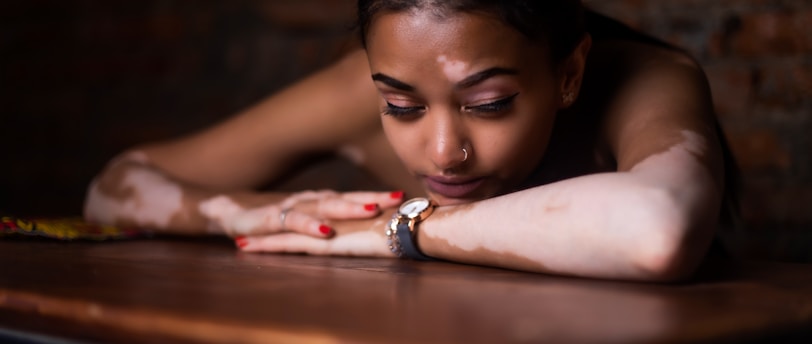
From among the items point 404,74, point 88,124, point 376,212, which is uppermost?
point 88,124

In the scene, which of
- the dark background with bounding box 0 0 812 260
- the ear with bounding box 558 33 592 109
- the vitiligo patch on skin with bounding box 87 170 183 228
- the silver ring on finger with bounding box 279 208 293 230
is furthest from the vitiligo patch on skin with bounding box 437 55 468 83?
the dark background with bounding box 0 0 812 260

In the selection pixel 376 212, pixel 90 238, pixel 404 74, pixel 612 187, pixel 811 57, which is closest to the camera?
pixel 612 187

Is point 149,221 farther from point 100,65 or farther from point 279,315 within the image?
point 100,65

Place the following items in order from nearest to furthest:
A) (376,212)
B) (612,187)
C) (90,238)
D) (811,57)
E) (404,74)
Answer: (612,187) → (404,74) → (376,212) → (90,238) → (811,57)

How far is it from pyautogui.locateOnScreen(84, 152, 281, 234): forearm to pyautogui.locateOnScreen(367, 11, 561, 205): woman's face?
16.9 inches

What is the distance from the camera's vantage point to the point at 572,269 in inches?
46.5

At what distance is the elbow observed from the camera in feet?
3.62

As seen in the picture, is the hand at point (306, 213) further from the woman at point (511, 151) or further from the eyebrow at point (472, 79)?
the eyebrow at point (472, 79)

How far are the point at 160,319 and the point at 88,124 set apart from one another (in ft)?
10.1

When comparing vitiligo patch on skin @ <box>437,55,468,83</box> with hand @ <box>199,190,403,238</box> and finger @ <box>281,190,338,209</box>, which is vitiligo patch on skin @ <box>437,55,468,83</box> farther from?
finger @ <box>281,190,338,209</box>

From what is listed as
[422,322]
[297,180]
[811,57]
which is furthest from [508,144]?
[297,180]

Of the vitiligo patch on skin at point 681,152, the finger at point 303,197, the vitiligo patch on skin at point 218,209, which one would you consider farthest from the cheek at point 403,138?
the vitiligo patch on skin at point 218,209

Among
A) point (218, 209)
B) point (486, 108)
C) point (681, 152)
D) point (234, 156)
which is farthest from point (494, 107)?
point (234, 156)

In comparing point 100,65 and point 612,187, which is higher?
point 100,65
